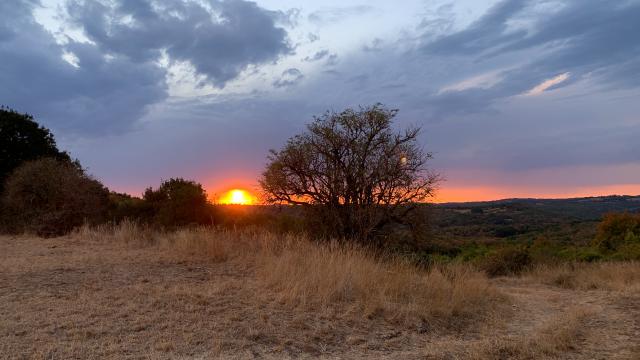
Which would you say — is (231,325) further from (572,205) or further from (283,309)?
(572,205)

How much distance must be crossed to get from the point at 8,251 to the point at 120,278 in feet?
20.3

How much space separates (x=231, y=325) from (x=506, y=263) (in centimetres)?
1302

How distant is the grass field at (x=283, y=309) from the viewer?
627 cm

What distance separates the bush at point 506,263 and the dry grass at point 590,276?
2.83 feet

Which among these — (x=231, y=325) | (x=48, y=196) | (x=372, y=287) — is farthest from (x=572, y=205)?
(x=231, y=325)

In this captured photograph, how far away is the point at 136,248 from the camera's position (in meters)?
14.0

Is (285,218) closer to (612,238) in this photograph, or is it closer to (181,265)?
(181,265)

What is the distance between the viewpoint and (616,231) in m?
28.5

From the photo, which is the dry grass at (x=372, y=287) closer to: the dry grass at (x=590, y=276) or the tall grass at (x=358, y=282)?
the tall grass at (x=358, y=282)

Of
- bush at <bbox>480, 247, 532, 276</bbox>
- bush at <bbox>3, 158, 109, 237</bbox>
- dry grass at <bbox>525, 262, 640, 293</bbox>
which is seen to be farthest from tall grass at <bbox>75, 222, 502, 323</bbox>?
bush at <bbox>3, 158, 109, 237</bbox>

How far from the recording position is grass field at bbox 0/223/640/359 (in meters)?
6.27

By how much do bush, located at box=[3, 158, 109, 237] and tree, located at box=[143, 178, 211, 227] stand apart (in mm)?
2304

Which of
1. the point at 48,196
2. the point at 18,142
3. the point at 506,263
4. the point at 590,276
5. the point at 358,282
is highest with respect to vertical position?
the point at 18,142

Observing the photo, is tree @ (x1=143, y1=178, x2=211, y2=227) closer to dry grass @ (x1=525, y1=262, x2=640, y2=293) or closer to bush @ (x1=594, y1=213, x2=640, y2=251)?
dry grass @ (x1=525, y1=262, x2=640, y2=293)
